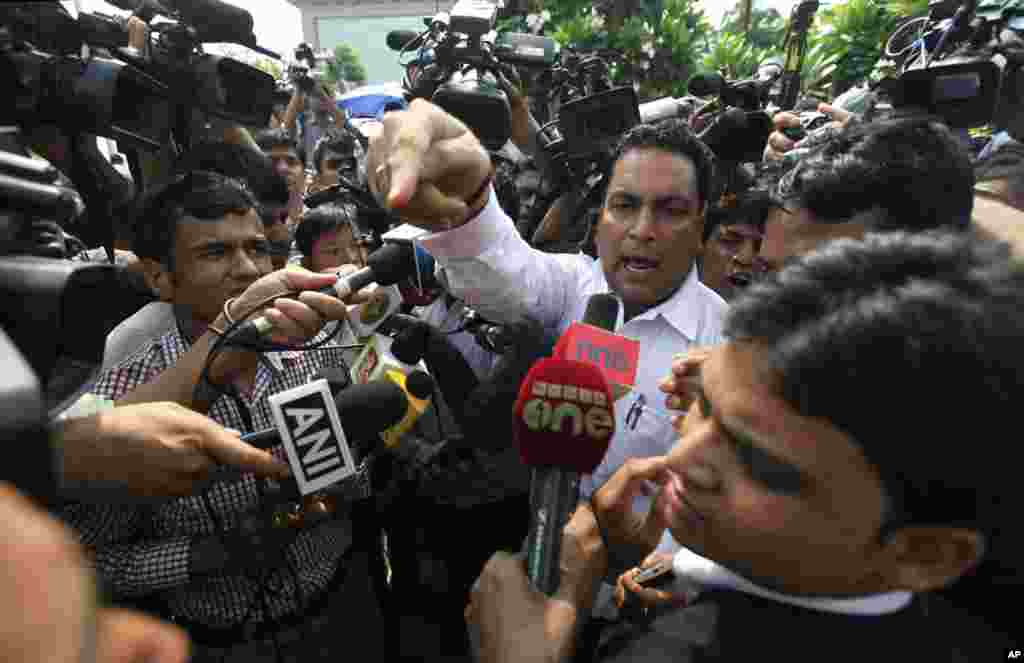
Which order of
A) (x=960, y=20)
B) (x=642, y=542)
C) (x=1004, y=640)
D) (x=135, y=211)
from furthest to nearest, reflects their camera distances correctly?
(x=960, y=20) → (x=135, y=211) → (x=642, y=542) → (x=1004, y=640)

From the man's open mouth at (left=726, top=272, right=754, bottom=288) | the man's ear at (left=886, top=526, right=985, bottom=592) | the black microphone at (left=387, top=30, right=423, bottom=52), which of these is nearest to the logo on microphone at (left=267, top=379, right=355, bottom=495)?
the man's ear at (left=886, top=526, right=985, bottom=592)

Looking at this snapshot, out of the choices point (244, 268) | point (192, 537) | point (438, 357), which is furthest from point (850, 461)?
point (244, 268)

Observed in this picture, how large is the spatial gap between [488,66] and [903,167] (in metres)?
2.02

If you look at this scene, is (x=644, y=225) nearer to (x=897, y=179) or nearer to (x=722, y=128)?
(x=897, y=179)

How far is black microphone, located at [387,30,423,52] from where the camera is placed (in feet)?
10.1

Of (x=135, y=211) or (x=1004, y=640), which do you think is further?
(x=135, y=211)

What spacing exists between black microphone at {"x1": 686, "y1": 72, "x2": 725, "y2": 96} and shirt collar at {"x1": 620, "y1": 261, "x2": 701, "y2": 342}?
5.22 feet

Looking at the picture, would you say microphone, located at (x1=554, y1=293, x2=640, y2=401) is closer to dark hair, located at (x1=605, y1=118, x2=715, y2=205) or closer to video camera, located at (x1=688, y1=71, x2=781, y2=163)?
dark hair, located at (x1=605, y1=118, x2=715, y2=205)

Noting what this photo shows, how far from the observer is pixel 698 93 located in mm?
2975

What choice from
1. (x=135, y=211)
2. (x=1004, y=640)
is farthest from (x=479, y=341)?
(x=1004, y=640)

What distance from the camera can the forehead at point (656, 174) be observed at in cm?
178

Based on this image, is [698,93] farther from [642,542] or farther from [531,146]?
[642,542]

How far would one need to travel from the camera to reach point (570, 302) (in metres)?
1.90

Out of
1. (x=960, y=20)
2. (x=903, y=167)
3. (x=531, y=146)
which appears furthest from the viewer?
(x=531, y=146)
